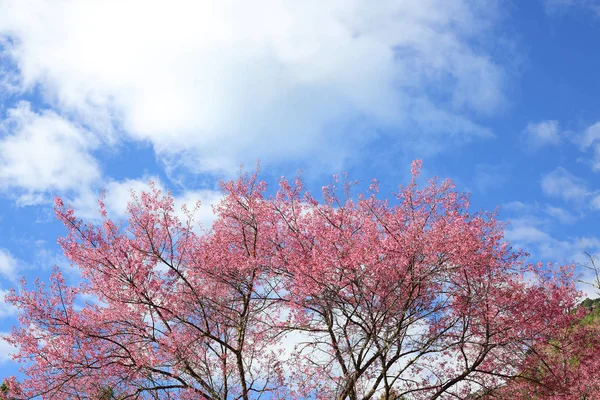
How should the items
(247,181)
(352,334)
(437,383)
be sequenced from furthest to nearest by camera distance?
(247,181)
(437,383)
(352,334)

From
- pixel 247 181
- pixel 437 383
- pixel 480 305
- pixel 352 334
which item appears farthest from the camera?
pixel 247 181

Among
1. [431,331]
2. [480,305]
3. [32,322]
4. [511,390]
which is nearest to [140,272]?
[32,322]

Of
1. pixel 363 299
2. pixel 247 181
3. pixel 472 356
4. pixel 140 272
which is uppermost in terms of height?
pixel 247 181

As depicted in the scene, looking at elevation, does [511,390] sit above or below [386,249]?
below

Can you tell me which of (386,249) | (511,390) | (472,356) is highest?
(386,249)

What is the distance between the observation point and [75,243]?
1180 cm

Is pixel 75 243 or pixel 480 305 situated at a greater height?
pixel 75 243

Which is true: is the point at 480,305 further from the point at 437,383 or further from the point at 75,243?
the point at 75,243

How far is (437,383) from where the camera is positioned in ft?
39.7

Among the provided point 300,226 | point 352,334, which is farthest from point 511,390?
point 300,226

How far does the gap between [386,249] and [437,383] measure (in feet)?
12.1

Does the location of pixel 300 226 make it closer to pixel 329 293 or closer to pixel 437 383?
pixel 329 293

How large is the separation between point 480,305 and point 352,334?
286cm

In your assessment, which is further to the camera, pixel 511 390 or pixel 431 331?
pixel 511 390
